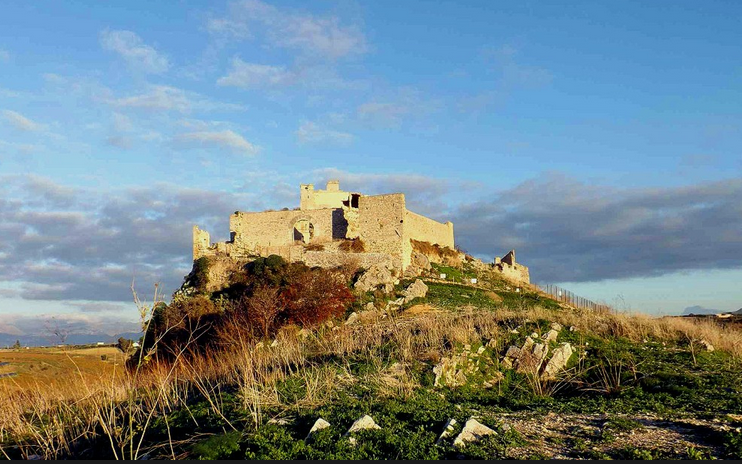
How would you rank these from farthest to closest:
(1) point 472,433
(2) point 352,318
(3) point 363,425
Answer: (2) point 352,318 → (3) point 363,425 → (1) point 472,433

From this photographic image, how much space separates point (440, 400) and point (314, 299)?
56.2ft

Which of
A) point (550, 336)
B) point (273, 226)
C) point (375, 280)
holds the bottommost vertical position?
point (550, 336)

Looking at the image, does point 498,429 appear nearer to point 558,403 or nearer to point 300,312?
point 558,403

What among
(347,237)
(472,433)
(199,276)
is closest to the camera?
(472,433)

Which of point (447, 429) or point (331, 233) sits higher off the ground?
point (331, 233)

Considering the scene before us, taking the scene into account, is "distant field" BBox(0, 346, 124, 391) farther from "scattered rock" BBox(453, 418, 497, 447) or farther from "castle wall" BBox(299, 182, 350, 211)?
"castle wall" BBox(299, 182, 350, 211)

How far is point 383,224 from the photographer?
38.3 metres

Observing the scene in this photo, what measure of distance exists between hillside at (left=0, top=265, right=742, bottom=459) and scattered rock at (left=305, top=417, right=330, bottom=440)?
25 millimetres

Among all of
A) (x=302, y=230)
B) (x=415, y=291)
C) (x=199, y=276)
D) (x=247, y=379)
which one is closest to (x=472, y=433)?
(x=247, y=379)

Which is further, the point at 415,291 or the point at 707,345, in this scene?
the point at 415,291

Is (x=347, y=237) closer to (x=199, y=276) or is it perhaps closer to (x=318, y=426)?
(x=199, y=276)

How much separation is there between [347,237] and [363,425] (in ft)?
103

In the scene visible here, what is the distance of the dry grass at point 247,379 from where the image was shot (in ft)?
31.1

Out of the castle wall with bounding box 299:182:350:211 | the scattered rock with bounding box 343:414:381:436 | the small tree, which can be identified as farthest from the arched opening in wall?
the scattered rock with bounding box 343:414:381:436
